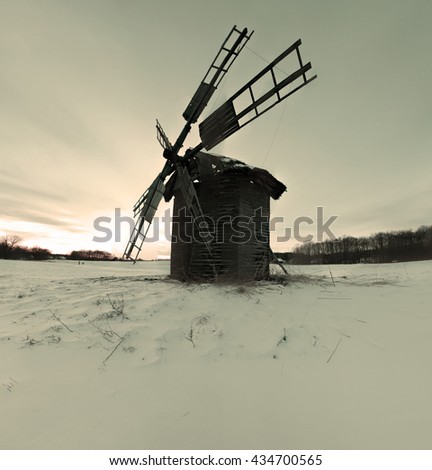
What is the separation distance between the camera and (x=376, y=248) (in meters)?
61.7

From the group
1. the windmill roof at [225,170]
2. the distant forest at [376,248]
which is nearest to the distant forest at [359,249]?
the distant forest at [376,248]

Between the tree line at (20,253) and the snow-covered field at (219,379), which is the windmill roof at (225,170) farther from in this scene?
the tree line at (20,253)

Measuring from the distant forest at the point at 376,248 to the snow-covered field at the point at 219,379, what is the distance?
1492 inches

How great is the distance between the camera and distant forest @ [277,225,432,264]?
50475 millimetres

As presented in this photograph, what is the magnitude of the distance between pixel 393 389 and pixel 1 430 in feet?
11.3

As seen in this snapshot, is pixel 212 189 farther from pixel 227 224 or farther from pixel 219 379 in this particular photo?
pixel 219 379

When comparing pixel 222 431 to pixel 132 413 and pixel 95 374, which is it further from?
pixel 95 374

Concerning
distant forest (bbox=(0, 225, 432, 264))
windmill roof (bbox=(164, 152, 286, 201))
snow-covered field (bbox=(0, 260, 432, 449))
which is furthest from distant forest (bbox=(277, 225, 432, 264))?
snow-covered field (bbox=(0, 260, 432, 449))

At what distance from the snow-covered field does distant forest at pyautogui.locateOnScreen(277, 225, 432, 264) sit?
37.9m

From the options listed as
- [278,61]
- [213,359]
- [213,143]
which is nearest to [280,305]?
[213,359]

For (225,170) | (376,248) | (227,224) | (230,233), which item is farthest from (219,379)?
(376,248)

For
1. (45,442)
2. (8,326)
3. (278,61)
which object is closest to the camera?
(45,442)

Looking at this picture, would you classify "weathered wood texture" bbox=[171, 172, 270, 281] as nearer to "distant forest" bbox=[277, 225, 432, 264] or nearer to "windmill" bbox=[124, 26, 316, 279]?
"windmill" bbox=[124, 26, 316, 279]

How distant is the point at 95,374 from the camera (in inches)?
105
